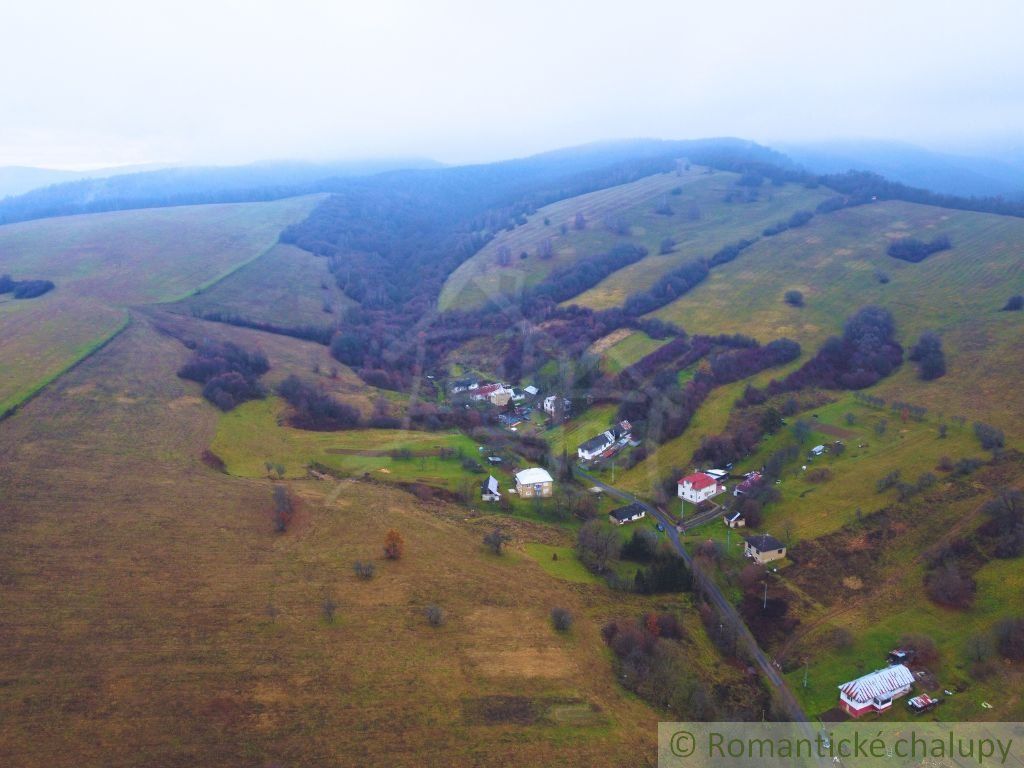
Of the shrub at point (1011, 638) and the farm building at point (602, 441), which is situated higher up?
the shrub at point (1011, 638)

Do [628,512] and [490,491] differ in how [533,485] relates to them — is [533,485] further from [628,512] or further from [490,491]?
[628,512]

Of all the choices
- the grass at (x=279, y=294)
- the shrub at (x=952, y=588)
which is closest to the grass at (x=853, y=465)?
the shrub at (x=952, y=588)

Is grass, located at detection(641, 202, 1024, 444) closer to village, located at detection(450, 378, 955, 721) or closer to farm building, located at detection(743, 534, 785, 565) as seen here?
village, located at detection(450, 378, 955, 721)

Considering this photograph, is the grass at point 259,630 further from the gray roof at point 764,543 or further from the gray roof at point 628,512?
the gray roof at point 764,543

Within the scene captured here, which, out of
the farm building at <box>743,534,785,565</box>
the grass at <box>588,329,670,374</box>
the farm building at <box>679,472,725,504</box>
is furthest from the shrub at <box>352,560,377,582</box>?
the grass at <box>588,329,670,374</box>

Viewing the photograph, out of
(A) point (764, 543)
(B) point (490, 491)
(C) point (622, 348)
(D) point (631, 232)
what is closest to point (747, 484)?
(A) point (764, 543)

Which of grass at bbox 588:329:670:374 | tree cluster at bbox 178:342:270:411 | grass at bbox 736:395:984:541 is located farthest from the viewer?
grass at bbox 588:329:670:374
